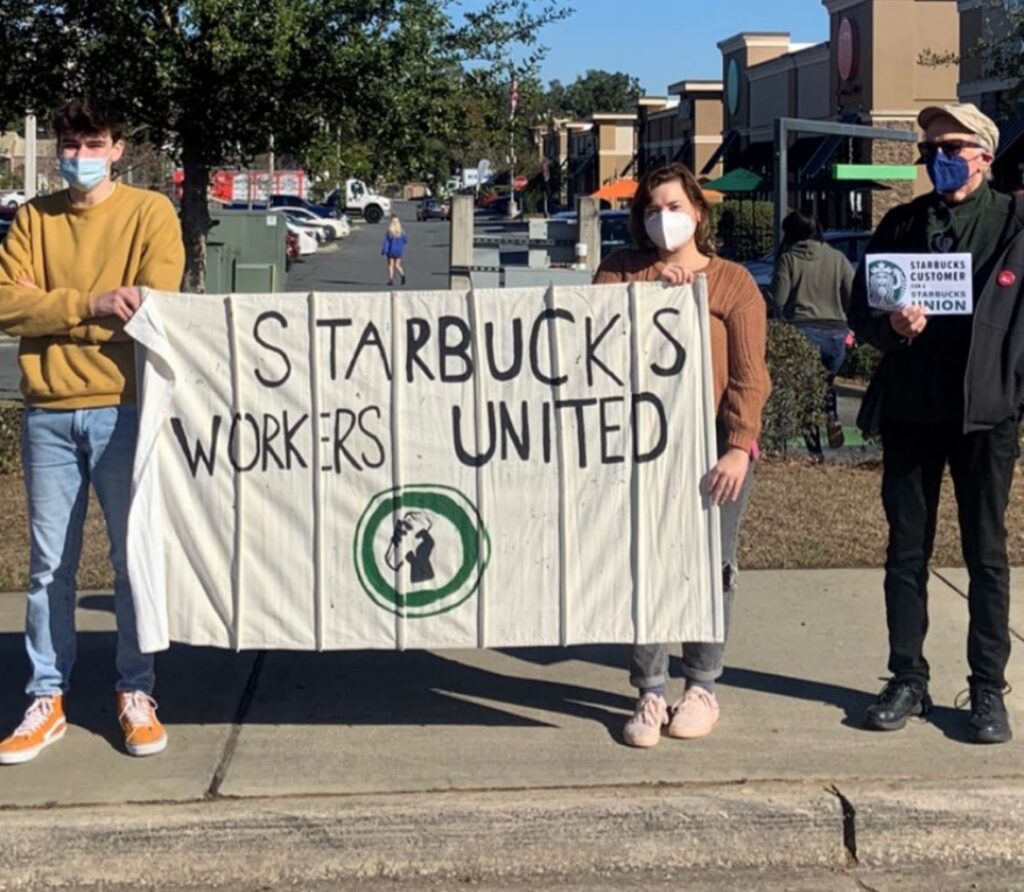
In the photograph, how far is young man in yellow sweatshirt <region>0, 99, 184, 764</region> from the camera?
173 inches

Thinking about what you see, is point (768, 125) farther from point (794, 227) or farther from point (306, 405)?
point (306, 405)

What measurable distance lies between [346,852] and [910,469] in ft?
6.64

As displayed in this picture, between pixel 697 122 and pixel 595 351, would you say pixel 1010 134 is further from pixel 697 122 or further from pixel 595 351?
pixel 697 122

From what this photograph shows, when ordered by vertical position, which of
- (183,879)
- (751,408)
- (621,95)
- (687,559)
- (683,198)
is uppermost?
(621,95)

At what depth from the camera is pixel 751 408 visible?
455cm

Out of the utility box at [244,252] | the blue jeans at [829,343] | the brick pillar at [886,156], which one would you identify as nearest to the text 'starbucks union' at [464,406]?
the blue jeans at [829,343]

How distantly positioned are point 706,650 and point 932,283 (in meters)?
1.30

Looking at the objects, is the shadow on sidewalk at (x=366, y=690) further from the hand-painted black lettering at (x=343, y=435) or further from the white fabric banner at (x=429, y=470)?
the hand-painted black lettering at (x=343, y=435)

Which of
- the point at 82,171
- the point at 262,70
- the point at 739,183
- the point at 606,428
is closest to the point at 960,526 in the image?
the point at 606,428

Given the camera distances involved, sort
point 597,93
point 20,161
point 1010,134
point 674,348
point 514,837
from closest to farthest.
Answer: point 514,837
point 674,348
point 1010,134
point 20,161
point 597,93

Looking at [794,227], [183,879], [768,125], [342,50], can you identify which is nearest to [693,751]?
[183,879]

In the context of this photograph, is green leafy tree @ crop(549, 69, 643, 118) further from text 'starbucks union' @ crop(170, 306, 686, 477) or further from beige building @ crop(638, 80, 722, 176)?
text 'starbucks union' @ crop(170, 306, 686, 477)

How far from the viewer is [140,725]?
4.71 m

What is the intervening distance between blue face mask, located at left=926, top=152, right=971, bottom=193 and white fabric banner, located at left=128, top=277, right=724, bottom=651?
2.68 feet
